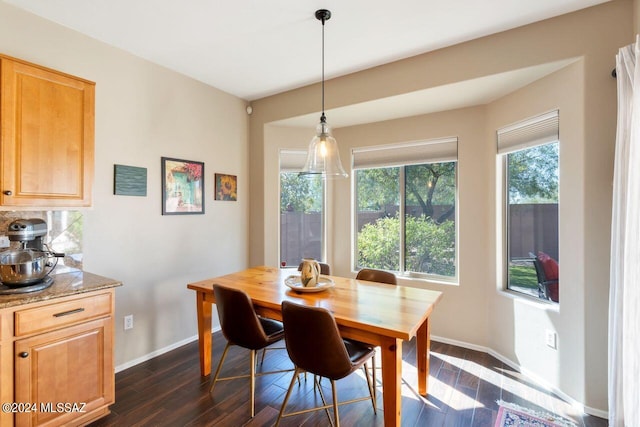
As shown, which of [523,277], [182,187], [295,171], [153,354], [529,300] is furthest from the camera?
[295,171]

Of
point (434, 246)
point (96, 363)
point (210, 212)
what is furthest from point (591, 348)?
point (210, 212)

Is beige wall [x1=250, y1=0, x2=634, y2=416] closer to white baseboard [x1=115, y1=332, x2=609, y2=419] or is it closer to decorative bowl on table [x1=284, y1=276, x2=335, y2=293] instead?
white baseboard [x1=115, y1=332, x2=609, y2=419]

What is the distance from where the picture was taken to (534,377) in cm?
247

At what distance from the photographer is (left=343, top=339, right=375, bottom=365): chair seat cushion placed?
1801 mm

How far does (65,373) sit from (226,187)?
2.23m

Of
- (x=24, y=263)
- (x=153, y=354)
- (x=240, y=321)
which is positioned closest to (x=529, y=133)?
(x=240, y=321)

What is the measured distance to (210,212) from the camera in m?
3.43

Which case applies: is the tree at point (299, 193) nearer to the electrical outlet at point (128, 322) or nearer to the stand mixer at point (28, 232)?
the electrical outlet at point (128, 322)

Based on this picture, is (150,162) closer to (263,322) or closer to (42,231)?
(42,231)

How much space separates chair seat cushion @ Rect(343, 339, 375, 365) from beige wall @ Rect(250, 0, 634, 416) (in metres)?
1.53

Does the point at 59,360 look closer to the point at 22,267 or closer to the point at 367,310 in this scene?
the point at 22,267

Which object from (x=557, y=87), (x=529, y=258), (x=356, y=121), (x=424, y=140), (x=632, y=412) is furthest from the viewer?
(x=356, y=121)

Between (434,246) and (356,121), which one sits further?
(356,121)

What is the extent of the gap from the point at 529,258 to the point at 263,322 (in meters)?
2.41
